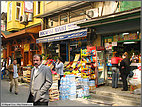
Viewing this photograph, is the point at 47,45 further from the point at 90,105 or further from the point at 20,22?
the point at 90,105

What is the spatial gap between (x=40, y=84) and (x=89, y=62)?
18.1 feet

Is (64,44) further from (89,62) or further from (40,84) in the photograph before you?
(40,84)

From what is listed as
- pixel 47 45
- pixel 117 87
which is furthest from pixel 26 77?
pixel 117 87

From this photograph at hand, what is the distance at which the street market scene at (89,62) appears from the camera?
7.01m

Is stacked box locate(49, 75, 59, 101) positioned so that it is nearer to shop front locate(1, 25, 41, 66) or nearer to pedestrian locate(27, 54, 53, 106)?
pedestrian locate(27, 54, 53, 106)

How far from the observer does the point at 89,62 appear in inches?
363

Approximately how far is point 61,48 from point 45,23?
123 inches

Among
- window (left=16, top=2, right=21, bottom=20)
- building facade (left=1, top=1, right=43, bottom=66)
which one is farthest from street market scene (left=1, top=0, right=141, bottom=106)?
window (left=16, top=2, right=21, bottom=20)

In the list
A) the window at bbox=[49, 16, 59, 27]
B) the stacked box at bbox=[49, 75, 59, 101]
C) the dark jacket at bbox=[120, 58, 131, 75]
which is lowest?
the stacked box at bbox=[49, 75, 59, 101]

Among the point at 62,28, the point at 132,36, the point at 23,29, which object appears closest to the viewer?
the point at 132,36

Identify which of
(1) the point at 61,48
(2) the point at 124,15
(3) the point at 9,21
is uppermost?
(3) the point at 9,21

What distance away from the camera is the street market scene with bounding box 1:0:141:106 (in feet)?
23.0

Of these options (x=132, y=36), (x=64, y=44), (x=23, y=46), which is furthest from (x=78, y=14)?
(x=23, y=46)

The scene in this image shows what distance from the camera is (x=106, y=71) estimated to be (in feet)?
32.8
